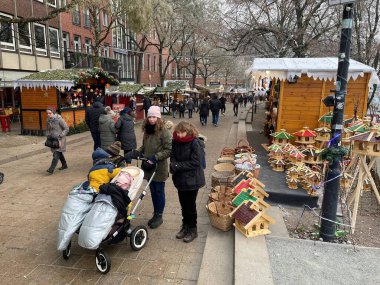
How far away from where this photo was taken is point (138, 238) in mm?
3920

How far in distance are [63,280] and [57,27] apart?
22.5 m

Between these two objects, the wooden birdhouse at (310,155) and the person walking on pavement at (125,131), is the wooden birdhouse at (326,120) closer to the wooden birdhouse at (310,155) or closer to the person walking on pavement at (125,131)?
the wooden birdhouse at (310,155)

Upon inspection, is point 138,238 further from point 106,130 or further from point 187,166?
point 106,130

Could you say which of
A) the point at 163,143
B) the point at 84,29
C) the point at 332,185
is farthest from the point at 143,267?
the point at 84,29

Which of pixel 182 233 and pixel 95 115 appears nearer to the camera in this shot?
pixel 182 233

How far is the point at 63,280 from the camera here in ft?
11.0

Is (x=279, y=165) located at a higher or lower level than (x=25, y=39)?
lower

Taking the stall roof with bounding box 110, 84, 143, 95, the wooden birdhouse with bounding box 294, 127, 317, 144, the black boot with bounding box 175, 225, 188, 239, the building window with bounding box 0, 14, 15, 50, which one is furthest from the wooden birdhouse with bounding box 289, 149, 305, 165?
the building window with bounding box 0, 14, 15, 50

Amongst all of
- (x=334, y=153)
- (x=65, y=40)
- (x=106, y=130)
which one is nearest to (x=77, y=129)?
(x=106, y=130)

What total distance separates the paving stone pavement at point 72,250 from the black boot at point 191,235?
7 cm

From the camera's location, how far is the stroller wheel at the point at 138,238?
381cm

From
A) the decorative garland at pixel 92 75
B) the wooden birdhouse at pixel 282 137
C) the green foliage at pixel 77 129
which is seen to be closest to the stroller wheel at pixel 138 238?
the wooden birdhouse at pixel 282 137

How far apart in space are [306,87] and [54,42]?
1958 centimetres

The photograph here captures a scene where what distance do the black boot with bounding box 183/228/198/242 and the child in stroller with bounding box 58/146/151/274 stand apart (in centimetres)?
67
